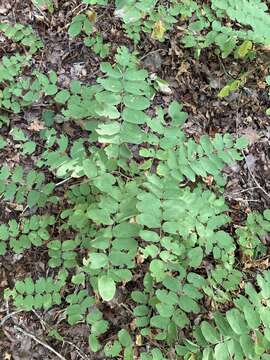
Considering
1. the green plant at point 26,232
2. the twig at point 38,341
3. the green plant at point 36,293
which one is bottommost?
the twig at point 38,341

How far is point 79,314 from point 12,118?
1.35m

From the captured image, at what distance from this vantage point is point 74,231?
2990mm

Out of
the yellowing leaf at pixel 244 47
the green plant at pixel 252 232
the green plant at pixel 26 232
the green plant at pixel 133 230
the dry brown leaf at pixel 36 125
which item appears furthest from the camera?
the yellowing leaf at pixel 244 47

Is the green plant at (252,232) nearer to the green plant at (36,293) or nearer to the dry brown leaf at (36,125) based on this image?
the green plant at (36,293)

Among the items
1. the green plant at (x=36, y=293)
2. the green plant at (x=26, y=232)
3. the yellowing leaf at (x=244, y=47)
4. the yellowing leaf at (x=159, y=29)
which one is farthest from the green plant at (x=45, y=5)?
the green plant at (x=36, y=293)

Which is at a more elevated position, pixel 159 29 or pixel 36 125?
pixel 159 29

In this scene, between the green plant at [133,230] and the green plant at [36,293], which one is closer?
the green plant at [133,230]

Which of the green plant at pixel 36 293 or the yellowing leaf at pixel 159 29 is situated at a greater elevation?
the yellowing leaf at pixel 159 29

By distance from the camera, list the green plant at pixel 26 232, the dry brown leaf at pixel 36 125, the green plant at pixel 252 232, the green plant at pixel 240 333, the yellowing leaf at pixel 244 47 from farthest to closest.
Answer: the yellowing leaf at pixel 244 47 < the dry brown leaf at pixel 36 125 < the green plant at pixel 252 232 < the green plant at pixel 26 232 < the green plant at pixel 240 333

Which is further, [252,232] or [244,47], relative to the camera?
[244,47]

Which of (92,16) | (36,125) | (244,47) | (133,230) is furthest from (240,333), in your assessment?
(92,16)

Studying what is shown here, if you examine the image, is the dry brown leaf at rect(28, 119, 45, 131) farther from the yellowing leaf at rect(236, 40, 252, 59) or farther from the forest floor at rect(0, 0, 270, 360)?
the yellowing leaf at rect(236, 40, 252, 59)

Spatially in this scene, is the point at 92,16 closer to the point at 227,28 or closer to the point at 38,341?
the point at 227,28

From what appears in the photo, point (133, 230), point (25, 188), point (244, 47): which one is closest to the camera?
point (133, 230)
